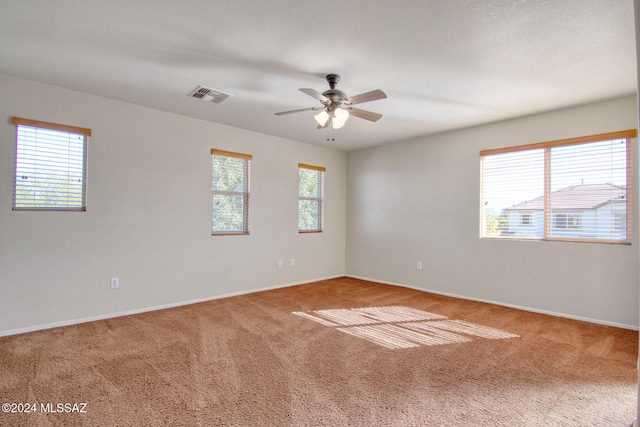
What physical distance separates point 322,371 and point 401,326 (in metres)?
1.36

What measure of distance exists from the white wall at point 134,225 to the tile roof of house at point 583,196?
3772 millimetres

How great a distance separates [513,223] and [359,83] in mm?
2900

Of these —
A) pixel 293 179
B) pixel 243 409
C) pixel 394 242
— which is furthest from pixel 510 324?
pixel 293 179

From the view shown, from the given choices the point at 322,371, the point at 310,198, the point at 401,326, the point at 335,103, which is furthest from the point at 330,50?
the point at 310,198

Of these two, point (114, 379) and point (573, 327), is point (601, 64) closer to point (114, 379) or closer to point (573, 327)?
point (573, 327)

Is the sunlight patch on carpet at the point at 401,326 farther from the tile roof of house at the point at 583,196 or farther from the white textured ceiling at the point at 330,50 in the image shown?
the white textured ceiling at the point at 330,50

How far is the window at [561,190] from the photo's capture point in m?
3.53

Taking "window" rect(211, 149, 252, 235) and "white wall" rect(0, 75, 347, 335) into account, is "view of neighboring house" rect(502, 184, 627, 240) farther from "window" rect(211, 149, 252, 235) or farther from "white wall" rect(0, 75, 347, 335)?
"window" rect(211, 149, 252, 235)

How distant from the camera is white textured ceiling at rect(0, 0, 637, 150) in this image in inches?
82.1

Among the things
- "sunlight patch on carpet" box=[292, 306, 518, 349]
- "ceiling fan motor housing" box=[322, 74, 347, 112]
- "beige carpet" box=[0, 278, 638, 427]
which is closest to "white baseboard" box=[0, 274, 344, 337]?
"beige carpet" box=[0, 278, 638, 427]

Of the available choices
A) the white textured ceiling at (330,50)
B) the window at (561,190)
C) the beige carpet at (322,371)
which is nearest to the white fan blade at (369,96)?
the white textured ceiling at (330,50)

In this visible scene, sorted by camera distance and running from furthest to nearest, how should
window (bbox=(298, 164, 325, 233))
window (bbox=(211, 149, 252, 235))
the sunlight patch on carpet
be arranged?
window (bbox=(298, 164, 325, 233)), window (bbox=(211, 149, 252, 235)), the sunlight patch on carpet

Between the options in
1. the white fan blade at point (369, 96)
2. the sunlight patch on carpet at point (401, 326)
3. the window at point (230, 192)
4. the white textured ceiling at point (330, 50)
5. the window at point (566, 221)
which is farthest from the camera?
the window at point (230, 192)

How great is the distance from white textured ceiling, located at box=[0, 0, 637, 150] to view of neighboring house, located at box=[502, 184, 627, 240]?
1.06 metres
